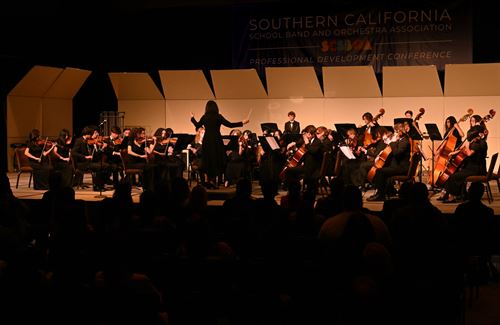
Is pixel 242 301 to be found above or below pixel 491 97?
below

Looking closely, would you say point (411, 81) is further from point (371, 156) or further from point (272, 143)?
point (272, 143)

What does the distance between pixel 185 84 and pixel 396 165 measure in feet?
24.4

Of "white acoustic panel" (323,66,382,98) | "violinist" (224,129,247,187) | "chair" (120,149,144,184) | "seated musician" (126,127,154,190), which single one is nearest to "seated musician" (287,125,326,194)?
"violinist" (224,129,247,187)

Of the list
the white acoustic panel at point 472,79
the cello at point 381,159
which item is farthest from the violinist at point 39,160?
the white acoustic panel at point 472,79

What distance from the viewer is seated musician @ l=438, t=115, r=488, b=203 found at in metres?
10.4

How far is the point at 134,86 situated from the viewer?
17.5 metres

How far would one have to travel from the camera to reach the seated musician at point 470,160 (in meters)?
10.4

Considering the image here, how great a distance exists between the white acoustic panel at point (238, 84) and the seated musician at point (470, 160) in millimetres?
6576

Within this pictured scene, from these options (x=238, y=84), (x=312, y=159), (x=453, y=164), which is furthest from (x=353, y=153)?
(x=238, y=84)

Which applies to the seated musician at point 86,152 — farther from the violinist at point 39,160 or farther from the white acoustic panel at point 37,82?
the white acoustic panel at point 37,82

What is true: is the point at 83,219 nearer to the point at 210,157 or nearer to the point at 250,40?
the point at 210,157

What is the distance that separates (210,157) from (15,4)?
16.9 ft

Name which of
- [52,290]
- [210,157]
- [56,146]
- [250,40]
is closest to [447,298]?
[52,290]

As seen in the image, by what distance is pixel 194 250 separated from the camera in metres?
4.38
